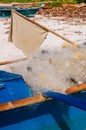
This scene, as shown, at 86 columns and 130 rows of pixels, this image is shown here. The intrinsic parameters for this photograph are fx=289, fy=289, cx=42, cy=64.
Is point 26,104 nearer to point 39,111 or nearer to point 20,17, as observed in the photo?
point 39,111

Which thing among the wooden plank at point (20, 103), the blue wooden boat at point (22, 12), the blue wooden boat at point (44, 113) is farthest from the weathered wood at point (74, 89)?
the blue wooden boat at point (22, 12)

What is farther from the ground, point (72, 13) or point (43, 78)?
point (43, 78)

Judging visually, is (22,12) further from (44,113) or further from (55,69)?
(44,113)

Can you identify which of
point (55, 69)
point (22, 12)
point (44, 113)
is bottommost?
point (22, 12)

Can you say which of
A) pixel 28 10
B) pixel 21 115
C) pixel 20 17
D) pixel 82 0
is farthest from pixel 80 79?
pixel 82 0

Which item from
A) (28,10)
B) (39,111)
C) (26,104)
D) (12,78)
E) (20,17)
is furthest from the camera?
(28,10)

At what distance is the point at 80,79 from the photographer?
4.71 metres

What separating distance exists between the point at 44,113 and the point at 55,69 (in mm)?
984

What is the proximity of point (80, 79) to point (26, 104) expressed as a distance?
128 centimetres

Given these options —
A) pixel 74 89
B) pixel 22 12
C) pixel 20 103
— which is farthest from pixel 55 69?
pixel 22 12

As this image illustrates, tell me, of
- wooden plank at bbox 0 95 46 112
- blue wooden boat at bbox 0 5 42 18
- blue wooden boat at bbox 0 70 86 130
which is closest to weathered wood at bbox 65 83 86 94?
blue wooden boat at bbox 0 70 86 130

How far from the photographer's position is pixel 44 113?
13.5ft

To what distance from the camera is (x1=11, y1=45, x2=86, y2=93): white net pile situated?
462cm

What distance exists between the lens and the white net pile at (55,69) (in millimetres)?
4621
